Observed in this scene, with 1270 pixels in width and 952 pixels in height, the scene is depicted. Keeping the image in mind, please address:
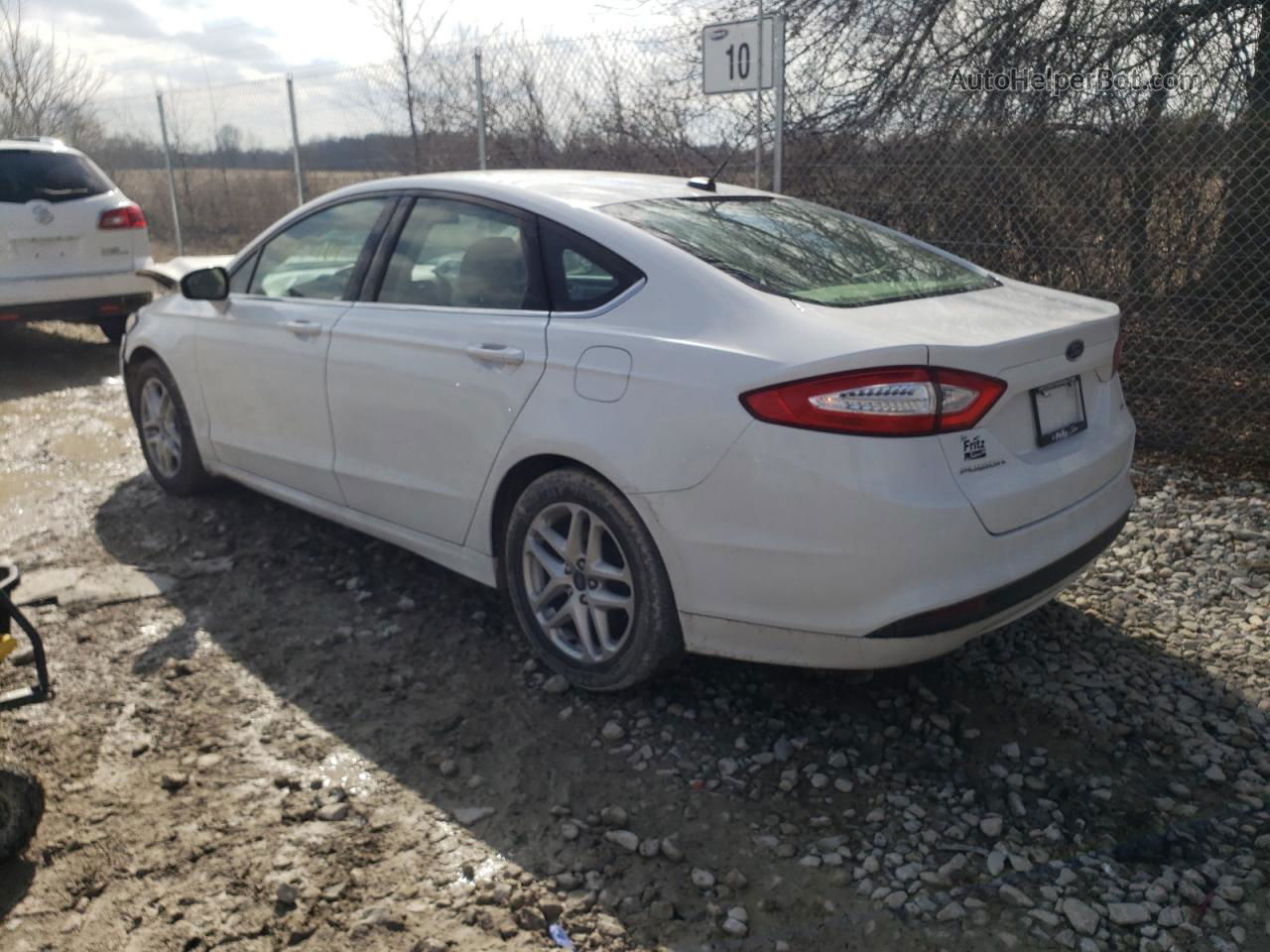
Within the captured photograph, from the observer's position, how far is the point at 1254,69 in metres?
6.08

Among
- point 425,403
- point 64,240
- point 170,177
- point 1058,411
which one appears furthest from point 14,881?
point 170,177

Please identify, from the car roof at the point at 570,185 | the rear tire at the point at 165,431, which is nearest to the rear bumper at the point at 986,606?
the car roof at the point at 570,185

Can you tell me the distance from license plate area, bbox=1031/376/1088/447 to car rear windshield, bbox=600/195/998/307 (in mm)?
499

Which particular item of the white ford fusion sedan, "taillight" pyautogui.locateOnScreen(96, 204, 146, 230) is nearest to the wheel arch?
the white ford fusion sedan

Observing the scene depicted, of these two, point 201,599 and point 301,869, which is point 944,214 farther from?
point 301,869

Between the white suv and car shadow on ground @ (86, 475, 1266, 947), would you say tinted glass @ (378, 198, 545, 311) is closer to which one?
car shadow on ground @ (86, 475, 1266, 947)

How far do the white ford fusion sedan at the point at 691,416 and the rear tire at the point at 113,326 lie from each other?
5558 mm

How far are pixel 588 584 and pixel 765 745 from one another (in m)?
0.71

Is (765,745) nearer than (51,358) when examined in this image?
Yes

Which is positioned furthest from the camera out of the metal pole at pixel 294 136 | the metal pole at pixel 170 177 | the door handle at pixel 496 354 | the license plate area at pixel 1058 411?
the metal pole at pixel 170 177

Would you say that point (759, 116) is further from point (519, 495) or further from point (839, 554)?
point (839, 554)

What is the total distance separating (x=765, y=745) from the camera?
3191 millimetres

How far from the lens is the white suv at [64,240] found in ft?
26.8

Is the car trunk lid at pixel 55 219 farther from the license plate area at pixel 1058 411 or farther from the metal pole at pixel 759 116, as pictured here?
the license plate area at pixel 1058 411
